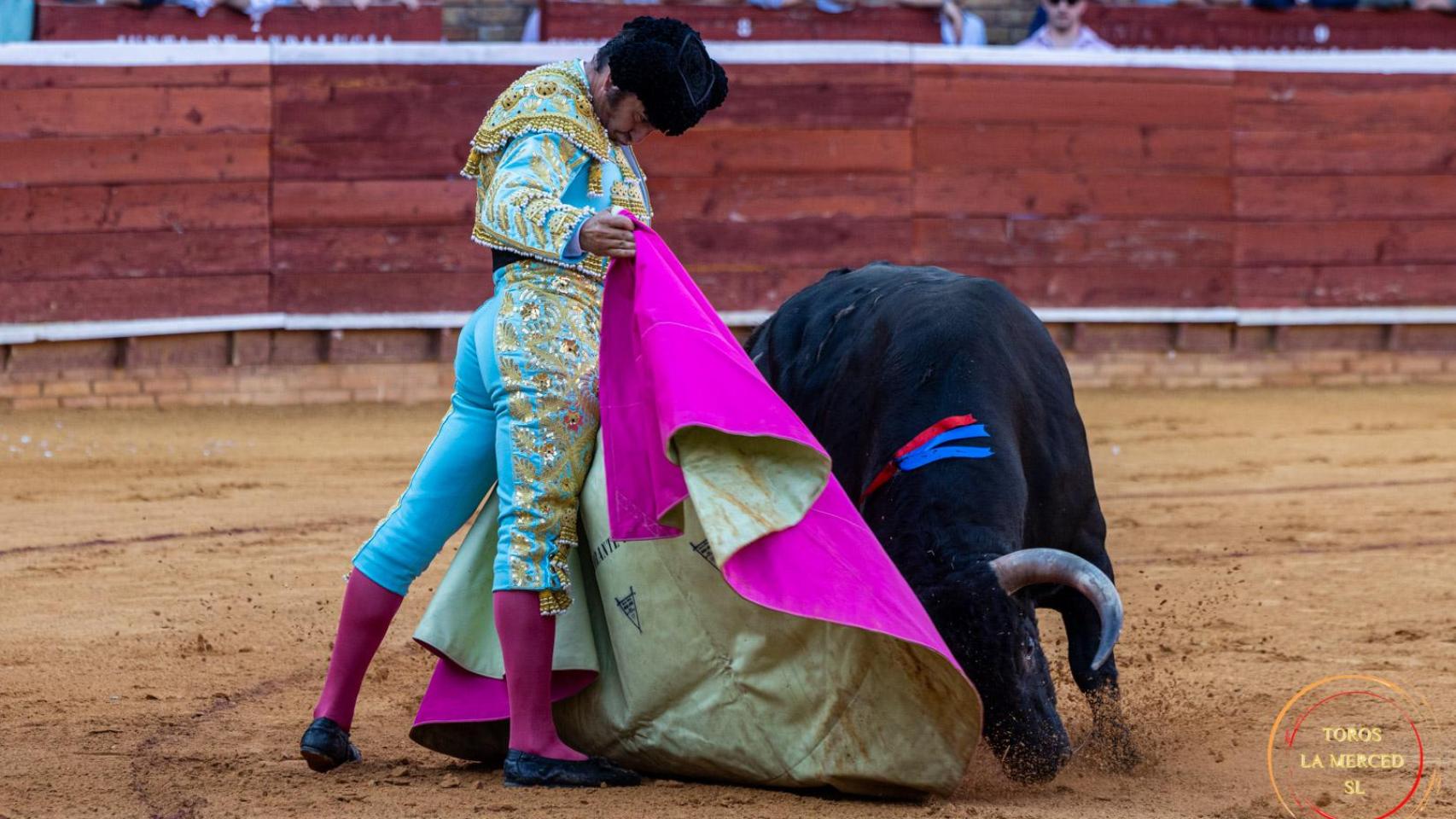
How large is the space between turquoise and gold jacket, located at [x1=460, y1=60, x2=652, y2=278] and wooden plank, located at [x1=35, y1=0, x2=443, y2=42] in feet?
21.9

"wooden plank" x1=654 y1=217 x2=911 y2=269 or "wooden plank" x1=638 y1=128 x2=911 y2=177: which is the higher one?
"wooden plank" x1=638 y1=128 x2=911 y2=177

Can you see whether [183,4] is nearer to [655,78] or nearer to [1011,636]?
[655,78]

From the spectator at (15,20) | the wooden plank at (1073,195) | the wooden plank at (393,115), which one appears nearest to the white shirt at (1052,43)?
the wooden plank at (1073,195)

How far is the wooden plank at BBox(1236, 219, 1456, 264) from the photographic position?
27.8ft

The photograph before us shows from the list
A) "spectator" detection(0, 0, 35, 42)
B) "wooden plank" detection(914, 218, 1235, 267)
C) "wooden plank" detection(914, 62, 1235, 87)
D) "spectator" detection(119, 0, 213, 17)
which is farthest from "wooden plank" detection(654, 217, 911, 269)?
"spectator" detection(0, 0, 35, 42)

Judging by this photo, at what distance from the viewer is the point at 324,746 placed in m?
2.63

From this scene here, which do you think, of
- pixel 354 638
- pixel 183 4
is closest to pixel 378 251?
pixel 183 4

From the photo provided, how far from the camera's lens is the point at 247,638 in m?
3.75

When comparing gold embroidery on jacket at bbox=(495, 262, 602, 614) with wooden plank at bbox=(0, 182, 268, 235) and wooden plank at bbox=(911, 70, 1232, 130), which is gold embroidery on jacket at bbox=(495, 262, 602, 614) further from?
wooden plank at bbox=(911, 70, 1232, 130)

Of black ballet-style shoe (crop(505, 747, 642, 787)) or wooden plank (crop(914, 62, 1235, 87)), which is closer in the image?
black ballet-style shoe (crop(505, 747, 642, 787))

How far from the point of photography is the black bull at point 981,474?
2461mm

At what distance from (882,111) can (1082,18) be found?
2.43 meters

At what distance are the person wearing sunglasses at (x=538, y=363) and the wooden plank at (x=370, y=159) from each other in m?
5.00

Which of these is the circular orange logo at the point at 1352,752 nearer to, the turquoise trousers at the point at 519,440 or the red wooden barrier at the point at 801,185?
the turquoise trousers at the point at 519,440
